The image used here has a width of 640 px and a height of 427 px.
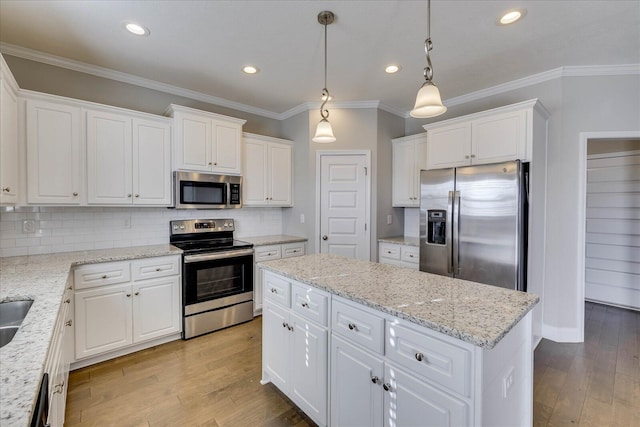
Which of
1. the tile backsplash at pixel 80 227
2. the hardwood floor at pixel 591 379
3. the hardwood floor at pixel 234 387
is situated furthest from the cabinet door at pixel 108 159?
the hardwood floor at pixel 591 379

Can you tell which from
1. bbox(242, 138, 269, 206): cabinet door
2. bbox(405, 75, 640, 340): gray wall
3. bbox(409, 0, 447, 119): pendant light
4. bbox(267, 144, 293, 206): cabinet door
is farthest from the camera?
bbox(267, 144, 293, 206): cabinet door

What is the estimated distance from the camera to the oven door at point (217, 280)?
300 cm

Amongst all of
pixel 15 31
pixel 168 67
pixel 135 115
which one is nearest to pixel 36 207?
pixel 135 115

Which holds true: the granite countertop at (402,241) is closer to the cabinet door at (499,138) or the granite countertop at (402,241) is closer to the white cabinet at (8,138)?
the cabinet door at (499,138)

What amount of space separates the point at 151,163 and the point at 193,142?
48 centimetres

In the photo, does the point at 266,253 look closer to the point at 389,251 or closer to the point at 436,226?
the point at 389,251

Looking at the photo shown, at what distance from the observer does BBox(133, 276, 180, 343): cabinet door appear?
2.73 metres

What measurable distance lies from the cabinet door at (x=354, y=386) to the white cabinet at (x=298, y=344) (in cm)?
9

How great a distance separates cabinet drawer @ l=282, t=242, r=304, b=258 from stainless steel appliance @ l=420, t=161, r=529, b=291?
158cm

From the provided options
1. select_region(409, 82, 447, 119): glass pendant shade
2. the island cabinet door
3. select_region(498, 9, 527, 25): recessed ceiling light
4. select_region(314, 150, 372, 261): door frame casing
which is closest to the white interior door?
select_region(314, 150, 372, 261): door frame casing

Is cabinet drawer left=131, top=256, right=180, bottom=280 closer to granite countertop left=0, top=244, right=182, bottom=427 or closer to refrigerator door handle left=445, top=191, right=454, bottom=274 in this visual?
granite countertop left=0, top=244, right=182, bottom=427

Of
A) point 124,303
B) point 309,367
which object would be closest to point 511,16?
point 309,367

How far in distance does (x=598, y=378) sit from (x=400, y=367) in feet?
7.44

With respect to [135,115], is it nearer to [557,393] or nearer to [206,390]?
[206,390]
